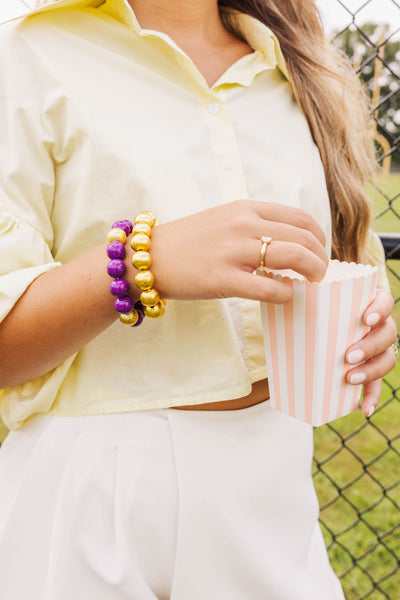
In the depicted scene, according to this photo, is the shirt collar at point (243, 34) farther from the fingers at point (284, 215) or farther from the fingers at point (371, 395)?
the fingers at point (371, 395)

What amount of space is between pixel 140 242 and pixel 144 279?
5cm

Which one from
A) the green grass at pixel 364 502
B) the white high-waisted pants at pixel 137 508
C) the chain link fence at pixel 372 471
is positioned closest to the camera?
the white high-waisted pants at pixel 137 508

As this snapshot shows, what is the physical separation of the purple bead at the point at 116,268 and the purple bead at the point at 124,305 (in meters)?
0.03

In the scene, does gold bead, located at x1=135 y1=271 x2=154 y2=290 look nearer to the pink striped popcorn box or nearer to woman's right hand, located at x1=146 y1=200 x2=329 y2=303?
woman's right hand, located at x1=146 y1=200 x2=329 y2=303

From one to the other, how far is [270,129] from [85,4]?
14.8 inches

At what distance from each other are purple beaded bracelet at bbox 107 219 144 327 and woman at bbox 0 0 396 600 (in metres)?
0.03

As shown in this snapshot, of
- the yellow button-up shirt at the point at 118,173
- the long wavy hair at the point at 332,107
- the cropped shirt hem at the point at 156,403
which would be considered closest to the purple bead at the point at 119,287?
the yellow button-up shirt at the point at 118,173

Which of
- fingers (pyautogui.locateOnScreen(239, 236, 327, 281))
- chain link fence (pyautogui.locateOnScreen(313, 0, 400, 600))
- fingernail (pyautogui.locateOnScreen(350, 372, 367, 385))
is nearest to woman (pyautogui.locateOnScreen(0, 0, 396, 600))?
fingernail (pyautogui.locateOnScreen(350, 372, 367, 385))

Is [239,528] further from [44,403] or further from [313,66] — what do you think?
[313,66]

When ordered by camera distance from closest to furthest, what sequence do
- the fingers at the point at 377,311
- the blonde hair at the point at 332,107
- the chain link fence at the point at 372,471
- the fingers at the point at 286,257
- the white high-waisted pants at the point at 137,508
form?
the fingers at the point at 286,257, the fingers at the point at 377,311, the white high-waisted pants at the point at 137,508, the blonde hair at the point at 332,107, the chain link fence at the point at 372,471

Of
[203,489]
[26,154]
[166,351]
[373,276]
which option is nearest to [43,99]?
[26,154]

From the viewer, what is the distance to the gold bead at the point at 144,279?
2.46ft

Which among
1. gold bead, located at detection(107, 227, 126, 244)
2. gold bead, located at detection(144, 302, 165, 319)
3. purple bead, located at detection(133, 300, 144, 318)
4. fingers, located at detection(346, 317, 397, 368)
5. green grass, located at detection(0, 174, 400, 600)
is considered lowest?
green grass, located at detection(0, 174, 400, 600)

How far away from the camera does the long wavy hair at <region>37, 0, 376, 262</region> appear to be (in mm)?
1160
